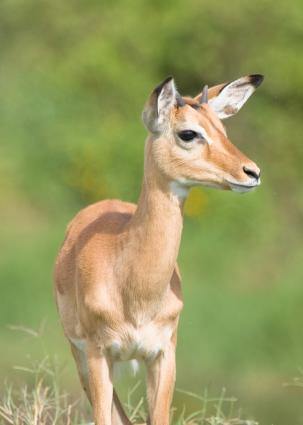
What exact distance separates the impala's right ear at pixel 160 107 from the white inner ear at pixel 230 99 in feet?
1.66

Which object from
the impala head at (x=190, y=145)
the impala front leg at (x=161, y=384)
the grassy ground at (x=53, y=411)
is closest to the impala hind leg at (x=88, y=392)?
the grassy ground at (x=53, y=411)

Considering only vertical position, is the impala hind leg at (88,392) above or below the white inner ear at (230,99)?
below

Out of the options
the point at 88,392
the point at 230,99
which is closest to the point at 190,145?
the point at 230,99

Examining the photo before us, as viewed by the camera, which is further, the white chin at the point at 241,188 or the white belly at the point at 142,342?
the white belly at the point at 142,342

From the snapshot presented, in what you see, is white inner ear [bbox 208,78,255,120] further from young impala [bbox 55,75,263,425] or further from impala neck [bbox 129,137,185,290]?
impala neck [bbox 129,137,185,290]

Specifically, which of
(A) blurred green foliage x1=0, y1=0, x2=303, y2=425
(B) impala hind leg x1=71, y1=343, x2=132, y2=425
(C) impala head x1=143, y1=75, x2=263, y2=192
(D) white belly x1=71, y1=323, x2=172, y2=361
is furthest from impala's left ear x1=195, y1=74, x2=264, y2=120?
(A) blurred green foliage x1=0, y1=0, x2=303, y2=425

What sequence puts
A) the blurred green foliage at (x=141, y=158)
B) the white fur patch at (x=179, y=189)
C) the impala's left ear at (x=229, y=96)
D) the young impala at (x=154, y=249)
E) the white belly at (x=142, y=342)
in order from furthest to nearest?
the blurred green foliage at (x=141, y=158) < the impala's left ear at (x=229, y=96) < the white belly at (x=142, y=342) < the white fur patch at (x=179, y=189) < the young impala at (x=154, y=249)

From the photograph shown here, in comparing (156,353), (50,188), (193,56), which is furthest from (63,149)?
(156,353)

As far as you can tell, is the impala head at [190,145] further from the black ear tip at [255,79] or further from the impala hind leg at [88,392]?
the impala hind leg at [88,392]

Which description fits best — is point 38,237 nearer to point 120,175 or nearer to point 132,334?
point 120,175

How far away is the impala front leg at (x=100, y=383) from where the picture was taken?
326 inches

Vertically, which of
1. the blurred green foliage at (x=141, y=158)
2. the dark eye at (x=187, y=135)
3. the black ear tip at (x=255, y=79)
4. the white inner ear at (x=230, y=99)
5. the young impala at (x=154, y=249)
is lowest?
the young impala at (x=154, y=249)

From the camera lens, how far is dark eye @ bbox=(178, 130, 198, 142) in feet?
25.7

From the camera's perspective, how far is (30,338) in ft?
50.2
